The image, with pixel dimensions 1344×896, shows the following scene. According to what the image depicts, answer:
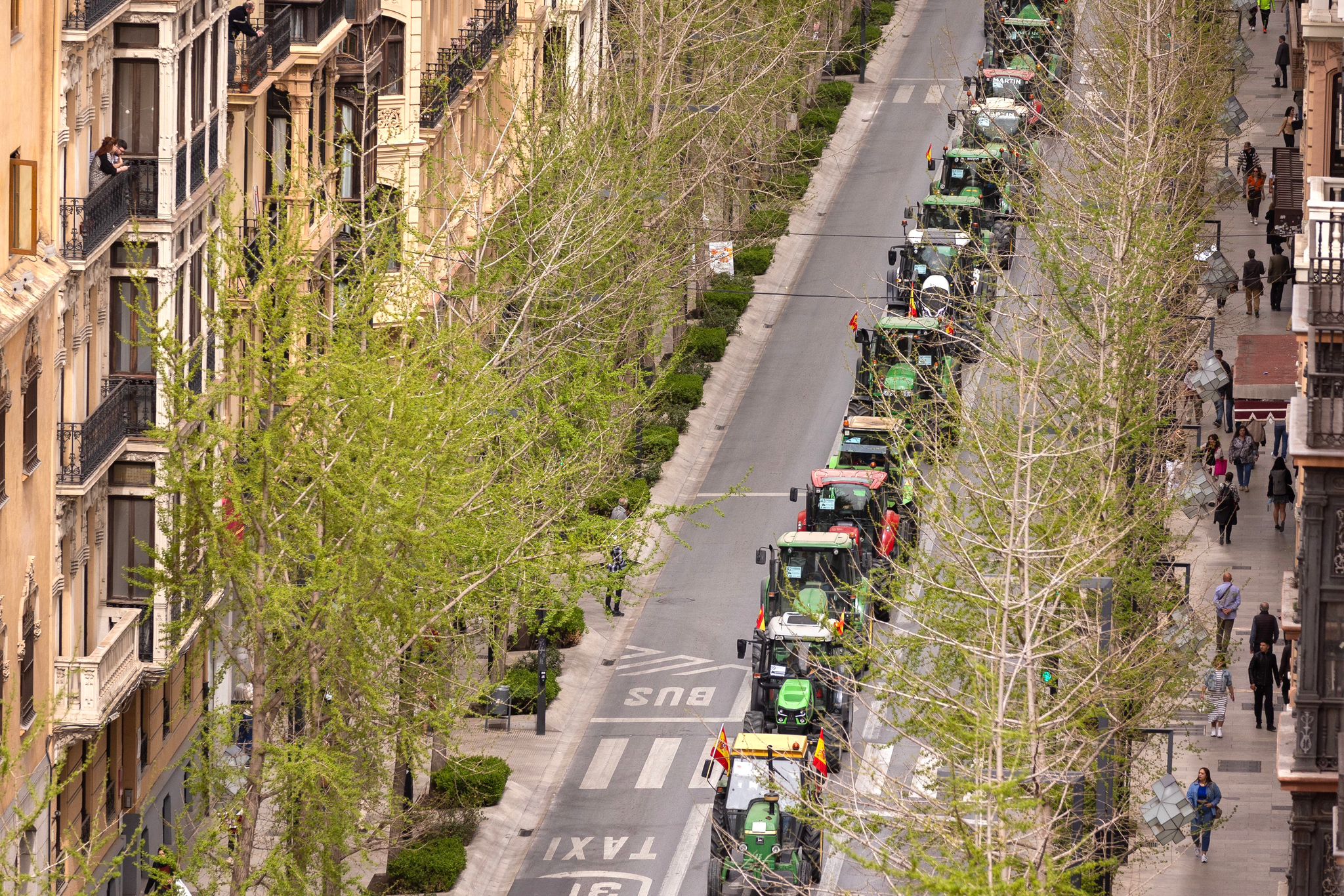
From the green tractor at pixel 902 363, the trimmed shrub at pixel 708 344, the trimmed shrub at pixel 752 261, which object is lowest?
the trimmed shrub at pixel 708 344

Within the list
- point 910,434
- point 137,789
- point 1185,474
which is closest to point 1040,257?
point 1185,474

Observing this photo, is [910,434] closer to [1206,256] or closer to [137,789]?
[137,789]

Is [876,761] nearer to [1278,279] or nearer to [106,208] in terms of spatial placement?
[106,208]

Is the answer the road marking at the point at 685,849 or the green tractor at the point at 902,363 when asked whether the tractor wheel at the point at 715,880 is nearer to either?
the road marking at the point at 685,849

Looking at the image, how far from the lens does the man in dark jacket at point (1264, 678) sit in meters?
68.5

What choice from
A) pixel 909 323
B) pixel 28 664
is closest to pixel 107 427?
pixel 28 664

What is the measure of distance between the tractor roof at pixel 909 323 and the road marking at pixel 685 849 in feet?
72.9

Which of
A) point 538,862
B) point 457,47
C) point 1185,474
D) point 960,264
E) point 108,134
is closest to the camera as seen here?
point 108,134

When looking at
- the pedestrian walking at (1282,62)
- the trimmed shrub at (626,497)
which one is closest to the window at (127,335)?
the trimmed shrub at (626,497)

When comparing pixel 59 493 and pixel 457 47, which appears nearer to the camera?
→ pixel 59 493

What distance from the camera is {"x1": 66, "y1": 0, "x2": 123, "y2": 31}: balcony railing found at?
2290 inches

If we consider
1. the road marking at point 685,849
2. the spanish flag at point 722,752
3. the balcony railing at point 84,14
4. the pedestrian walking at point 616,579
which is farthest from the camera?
the road marking at point 685,849

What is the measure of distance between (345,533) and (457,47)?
3647 cm

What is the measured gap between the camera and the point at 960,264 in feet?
308
